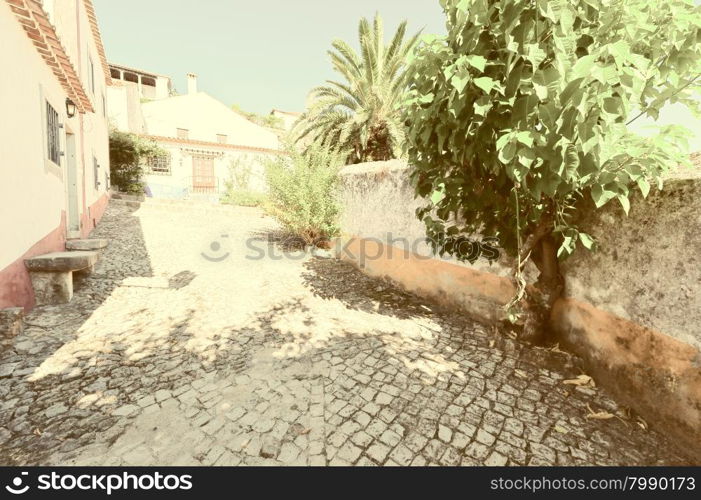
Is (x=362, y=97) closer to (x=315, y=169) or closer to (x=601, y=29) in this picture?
(x=315, y=169)

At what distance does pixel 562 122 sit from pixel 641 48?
100 cm

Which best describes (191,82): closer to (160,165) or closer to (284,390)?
(160,165)

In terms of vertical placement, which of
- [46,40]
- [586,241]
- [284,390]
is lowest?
[284,390]

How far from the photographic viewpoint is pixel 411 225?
5.52 meters

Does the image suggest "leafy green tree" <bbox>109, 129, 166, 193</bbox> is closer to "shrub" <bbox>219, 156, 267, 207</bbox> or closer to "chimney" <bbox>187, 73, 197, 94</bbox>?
"shrub" <bbox>219, 156, 267, 207</bbox>

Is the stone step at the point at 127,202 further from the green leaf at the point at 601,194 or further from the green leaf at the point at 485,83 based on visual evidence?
the green leaf at the point at 601,194

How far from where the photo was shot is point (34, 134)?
445 centimetres

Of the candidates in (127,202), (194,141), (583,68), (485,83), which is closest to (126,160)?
(127,202)

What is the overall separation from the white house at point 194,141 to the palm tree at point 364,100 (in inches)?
290

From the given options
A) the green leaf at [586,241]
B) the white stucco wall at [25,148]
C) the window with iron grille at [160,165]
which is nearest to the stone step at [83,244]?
the white stucco wall at [25,148]

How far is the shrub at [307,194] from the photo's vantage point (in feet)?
24.9

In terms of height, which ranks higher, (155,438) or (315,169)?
(315,169)

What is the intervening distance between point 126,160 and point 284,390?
18.9m
